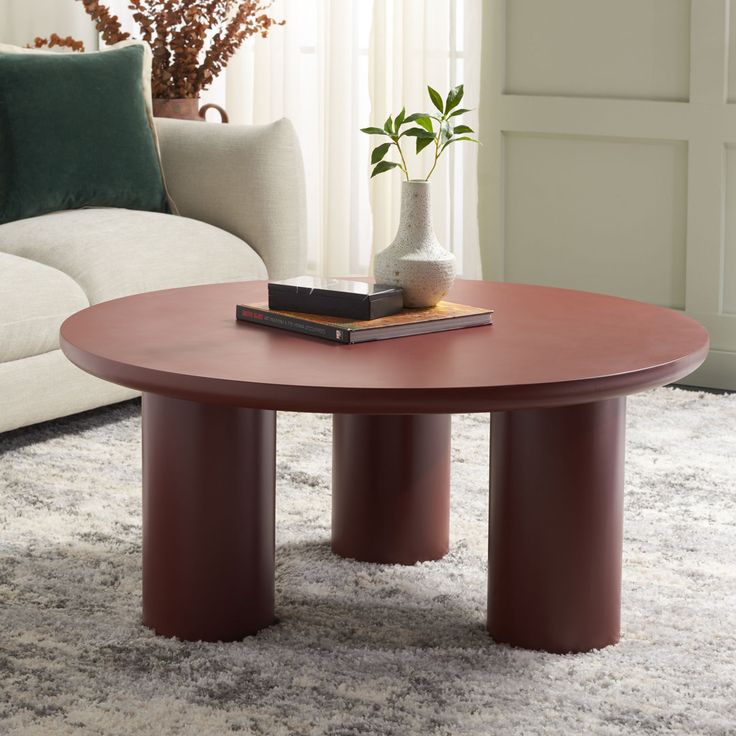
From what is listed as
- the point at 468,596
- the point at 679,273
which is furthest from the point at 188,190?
the point at 468,596

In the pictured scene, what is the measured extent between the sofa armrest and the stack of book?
54.7 inches

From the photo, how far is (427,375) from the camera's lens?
1.45m

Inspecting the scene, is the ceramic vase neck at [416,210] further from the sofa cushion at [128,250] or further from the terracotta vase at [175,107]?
the terracotta vase at [175,107]

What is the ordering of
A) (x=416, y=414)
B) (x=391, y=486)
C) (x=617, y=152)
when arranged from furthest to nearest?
(x=617, y=152), (x=391, y=486), (x=416, y=414)

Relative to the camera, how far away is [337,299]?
5.70 feet

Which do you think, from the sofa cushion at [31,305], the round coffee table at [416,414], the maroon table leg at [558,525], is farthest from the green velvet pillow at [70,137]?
the maroon table leg at [558,525]

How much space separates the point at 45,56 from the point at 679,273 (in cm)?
186

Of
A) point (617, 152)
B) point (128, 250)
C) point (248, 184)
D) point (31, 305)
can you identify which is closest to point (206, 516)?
point (31, 305)

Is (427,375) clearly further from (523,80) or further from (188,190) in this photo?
(523,80)

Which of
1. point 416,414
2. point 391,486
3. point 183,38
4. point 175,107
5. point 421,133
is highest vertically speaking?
point 183,38

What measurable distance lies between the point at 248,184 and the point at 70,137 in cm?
47

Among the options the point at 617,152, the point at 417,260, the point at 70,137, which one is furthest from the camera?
the point at 617,152

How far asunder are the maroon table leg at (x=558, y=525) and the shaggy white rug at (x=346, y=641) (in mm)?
50

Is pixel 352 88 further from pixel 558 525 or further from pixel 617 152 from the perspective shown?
pixel 558 525
